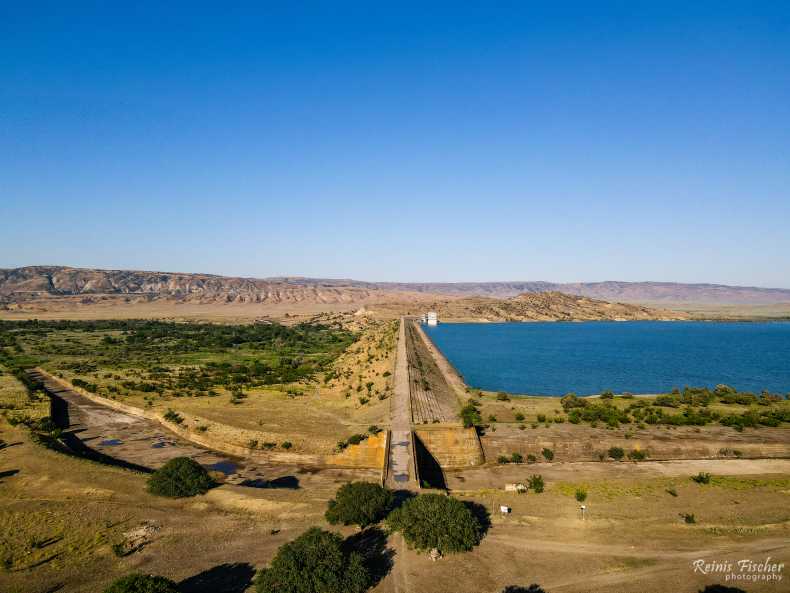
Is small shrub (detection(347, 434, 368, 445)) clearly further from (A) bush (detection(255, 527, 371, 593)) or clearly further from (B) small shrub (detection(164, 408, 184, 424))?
(B) small shrub (detection(164, 408, 184, 424))

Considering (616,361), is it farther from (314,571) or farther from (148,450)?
(314,571)

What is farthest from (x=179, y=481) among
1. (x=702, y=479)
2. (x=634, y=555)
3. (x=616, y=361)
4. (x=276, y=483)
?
(x=616, y=361)

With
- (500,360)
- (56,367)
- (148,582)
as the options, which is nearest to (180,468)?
(148,582)

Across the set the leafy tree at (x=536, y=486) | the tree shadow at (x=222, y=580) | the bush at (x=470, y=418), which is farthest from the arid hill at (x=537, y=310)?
the tree shadow at (x=222, y=580)

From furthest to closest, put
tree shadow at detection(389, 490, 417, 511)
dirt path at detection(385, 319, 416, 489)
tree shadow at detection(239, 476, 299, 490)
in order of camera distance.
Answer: tree shadow at detection(239, 476, 299, 490)
dirt path at detection(385, 319, 416, 489)
tree shadow at detection(389, 490, 417, 511)

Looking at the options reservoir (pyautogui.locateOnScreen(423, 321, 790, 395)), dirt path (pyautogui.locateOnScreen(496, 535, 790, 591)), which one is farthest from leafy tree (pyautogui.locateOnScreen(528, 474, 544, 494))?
reservoir (pyautogui.locateOnScreen(423, 321, 790, 395))

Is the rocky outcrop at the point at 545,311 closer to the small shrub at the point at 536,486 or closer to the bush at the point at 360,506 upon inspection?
the small shrub at the point at 536,486

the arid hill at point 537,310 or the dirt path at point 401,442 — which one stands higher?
the arid hill at point 537,310
